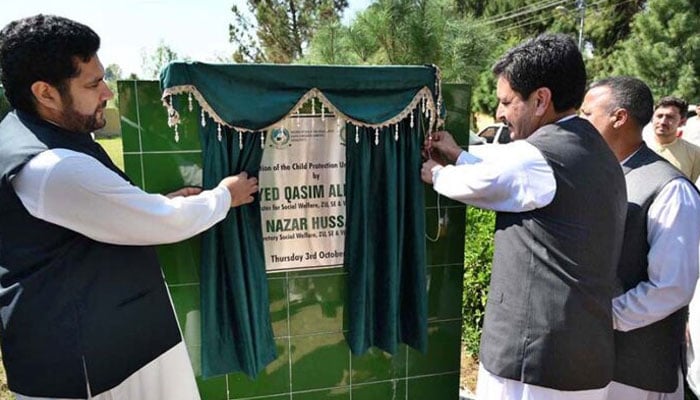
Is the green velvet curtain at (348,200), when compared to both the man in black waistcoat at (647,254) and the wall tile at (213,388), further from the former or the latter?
the man in black waistcoat at (647,254)

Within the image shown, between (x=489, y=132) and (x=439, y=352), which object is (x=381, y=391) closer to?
(x=439, y=352)

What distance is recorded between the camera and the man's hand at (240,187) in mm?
1967

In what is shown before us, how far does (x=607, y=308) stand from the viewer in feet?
5.85

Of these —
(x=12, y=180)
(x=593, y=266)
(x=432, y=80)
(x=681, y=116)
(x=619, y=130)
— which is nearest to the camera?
(x=12, y=180)

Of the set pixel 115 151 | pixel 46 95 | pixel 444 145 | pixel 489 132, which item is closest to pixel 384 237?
pixel 444 145

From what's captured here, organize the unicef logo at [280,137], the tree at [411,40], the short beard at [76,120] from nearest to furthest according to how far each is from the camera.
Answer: the short beard at [76,120] → the unicef logo at [280,137] → the tree at [411,40]

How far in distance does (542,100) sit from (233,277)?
138 cm

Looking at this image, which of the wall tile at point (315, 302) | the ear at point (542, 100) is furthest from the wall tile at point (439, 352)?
the ear at point (542, 100)

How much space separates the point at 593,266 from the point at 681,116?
12.2 feet

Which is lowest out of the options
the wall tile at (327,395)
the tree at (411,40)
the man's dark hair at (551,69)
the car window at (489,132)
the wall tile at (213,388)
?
the wall tile at (327,395)

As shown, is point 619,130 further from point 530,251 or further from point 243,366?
point 243,366

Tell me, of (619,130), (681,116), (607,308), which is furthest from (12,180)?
(681,116)

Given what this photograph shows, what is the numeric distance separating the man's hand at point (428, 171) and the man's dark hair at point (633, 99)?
2.35ft

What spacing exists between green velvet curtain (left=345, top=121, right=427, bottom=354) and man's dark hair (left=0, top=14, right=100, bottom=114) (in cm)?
111
